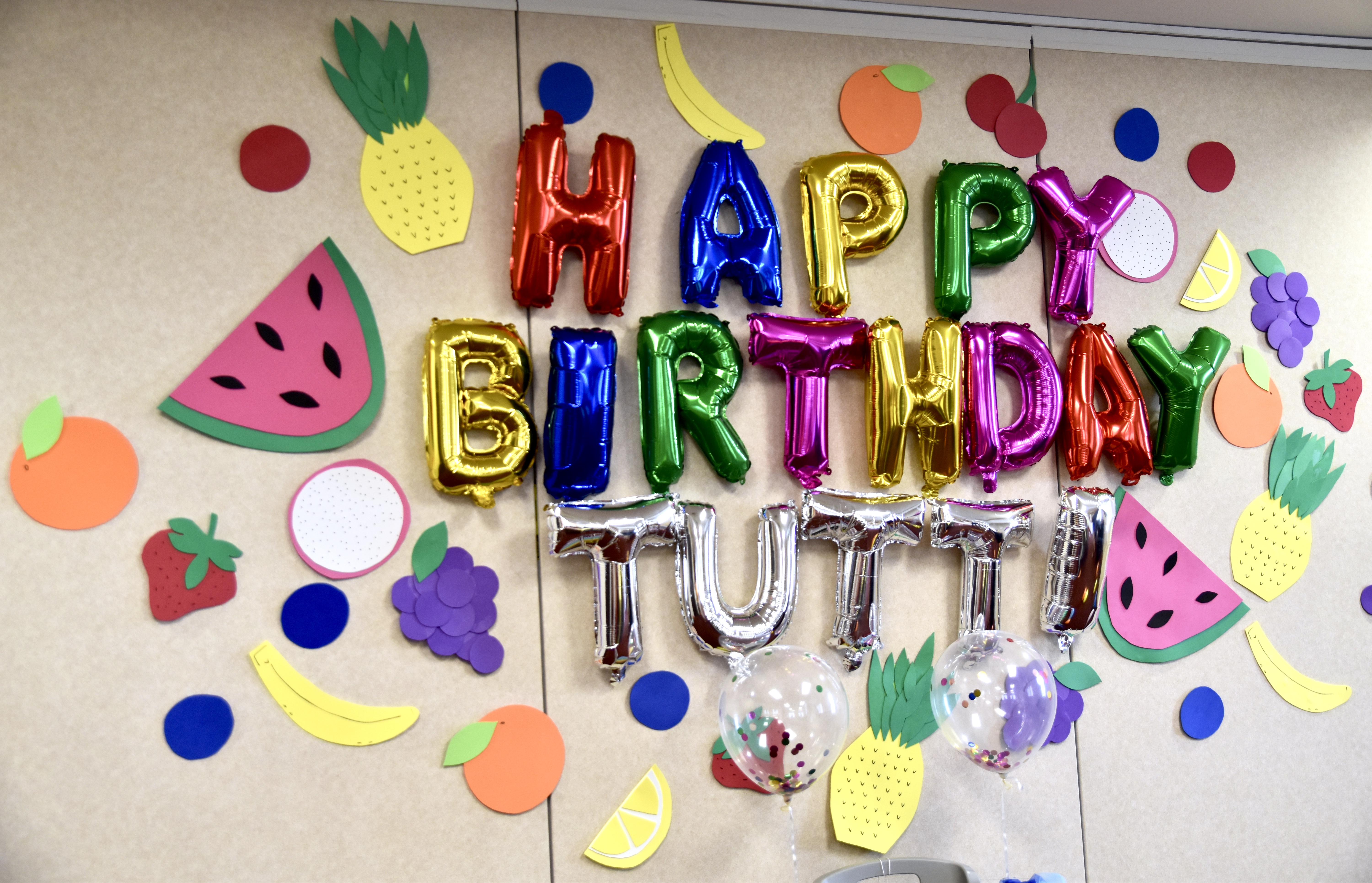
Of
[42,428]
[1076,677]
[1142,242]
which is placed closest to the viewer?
[42,428]

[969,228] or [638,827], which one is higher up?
[969,228]

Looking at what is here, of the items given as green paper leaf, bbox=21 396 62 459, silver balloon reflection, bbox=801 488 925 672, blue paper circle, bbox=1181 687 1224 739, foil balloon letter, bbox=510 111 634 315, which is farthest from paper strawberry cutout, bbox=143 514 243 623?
blue paper circle, bbox=1181 687 1224 739

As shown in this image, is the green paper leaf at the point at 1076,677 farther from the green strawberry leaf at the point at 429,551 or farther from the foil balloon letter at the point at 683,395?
the green strawberry leaf at the point at 429,551

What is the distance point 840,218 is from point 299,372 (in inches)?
50.2

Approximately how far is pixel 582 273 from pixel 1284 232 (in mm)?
1965

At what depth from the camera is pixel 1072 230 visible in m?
2.24

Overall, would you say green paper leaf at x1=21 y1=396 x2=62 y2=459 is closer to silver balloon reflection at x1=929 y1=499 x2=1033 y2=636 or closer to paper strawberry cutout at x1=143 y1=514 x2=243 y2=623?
paper strawberry cutout at x1=143 y1=514 x2=243 y2=623

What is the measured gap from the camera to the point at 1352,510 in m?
2.46

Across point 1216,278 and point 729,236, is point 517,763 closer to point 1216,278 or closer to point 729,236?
point 729,236

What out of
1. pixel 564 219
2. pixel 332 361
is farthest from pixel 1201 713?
pixel 332 361

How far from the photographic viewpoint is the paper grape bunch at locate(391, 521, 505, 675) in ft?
6.23

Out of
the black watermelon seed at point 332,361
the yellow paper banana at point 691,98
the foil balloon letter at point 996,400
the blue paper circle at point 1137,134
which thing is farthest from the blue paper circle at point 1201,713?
the black watermelon seed at point 332,361

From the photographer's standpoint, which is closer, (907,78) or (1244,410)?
(907,78)

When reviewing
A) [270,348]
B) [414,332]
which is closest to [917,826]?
[414,332]
